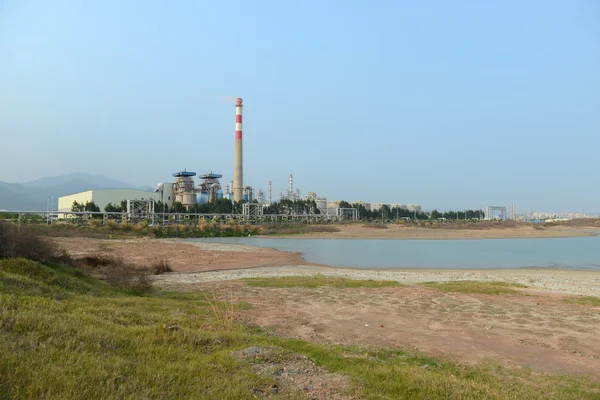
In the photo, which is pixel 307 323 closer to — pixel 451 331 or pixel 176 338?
pixel 451 331

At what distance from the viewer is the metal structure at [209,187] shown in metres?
119

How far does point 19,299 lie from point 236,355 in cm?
347

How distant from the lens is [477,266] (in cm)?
3494

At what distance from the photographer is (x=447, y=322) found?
38.4ft

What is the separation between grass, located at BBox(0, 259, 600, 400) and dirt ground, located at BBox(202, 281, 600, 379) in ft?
3.98

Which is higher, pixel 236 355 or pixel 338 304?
pixel 236 355

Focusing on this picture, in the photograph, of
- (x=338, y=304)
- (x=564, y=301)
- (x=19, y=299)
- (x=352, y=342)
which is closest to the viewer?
(x=19, y=299)

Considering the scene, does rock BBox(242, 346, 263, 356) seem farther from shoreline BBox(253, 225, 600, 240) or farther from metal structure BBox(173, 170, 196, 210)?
metal structure BBox(173, 170, 196, 210)

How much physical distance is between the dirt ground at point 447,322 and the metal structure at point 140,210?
82186mm

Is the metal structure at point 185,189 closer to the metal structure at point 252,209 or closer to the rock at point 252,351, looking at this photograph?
the metal structure at point 252,209

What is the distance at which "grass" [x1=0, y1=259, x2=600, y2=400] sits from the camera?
378 centimetres

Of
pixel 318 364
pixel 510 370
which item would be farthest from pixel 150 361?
pixel 510 370

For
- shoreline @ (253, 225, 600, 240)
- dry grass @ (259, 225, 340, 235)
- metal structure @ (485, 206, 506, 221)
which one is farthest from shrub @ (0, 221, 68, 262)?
metal structure @ (485, 206, 506, 221)

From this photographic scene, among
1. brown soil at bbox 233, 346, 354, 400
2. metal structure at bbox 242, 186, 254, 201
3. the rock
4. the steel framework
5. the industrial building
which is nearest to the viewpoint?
brown soil at bbox 233, 346, 354, 400
